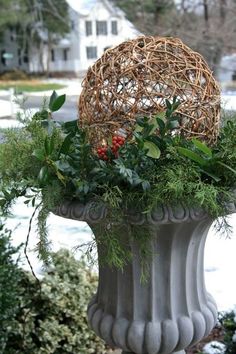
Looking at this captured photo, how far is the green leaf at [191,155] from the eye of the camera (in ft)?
5.53

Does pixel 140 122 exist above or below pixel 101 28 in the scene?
below

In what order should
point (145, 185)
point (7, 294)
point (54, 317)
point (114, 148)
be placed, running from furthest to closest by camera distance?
point (54, 317), point (7, 294), point (114, 148), point (145, 185)

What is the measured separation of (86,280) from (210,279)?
1.48 m

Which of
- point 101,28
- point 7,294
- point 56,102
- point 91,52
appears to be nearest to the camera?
point 56,102

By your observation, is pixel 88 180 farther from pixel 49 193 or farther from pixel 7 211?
pixel 7 211

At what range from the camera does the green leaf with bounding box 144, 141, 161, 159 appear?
1.70 m

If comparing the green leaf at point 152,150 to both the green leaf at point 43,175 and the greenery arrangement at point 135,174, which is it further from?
the green leaf at point 43,175

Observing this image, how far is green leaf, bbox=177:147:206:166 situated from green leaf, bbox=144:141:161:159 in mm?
65

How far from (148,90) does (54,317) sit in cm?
161

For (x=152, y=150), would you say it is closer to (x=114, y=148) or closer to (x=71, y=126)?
(x=114, y=148)

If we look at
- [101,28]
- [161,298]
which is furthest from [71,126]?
[101,28]

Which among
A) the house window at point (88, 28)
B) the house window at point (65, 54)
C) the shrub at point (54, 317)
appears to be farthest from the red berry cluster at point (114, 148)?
the house window at point (65, 54)

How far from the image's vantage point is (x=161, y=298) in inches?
76.6

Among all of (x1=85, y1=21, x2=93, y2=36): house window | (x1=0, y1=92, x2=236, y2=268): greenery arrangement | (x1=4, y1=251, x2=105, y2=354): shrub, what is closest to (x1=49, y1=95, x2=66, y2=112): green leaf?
(x1=0, y1=92, x2=236, y2=268): greenery arrangement
